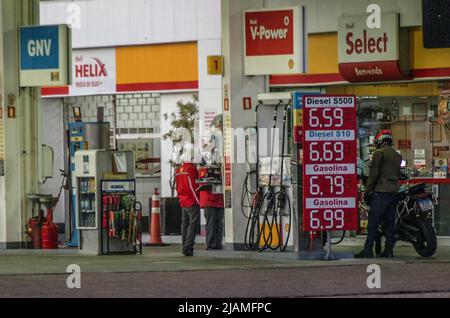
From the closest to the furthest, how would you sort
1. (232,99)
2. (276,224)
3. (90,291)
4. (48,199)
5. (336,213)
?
(90,291) < (336,213) < (276,224) < (232,99) < (48,199)

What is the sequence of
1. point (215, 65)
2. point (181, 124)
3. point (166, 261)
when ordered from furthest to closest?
point (181, 124) < point (215, 65) < point (166, 261)

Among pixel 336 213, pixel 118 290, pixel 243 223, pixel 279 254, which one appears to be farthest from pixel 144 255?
pixel 118 290

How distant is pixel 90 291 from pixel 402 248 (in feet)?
32.3

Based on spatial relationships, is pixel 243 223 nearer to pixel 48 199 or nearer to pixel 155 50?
pixel 48 199

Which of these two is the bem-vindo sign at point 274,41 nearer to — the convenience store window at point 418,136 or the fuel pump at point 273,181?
the fuel pump at point 273,181

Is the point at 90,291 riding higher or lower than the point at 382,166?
lower

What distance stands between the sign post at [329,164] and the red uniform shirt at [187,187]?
3.29 m

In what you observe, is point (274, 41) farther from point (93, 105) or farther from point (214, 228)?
point (93, 105)

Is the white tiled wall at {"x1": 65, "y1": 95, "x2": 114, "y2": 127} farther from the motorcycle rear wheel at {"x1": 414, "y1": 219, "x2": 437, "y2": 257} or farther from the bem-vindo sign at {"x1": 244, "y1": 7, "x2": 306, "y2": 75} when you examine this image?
the motorcycle rear wheel at {"x1": 414, "y1": 219, "x2": 437, "y2": 257}

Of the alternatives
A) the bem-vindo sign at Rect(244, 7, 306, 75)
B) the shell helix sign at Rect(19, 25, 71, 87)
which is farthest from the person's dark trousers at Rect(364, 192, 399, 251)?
the shell helix sign at Rect(19, 25, 71, 87)

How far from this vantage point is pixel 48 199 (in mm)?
23922

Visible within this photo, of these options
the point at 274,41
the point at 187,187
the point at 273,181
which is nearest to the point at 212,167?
the point at 187,187

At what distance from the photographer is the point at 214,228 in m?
22.5

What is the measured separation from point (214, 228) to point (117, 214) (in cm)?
176
